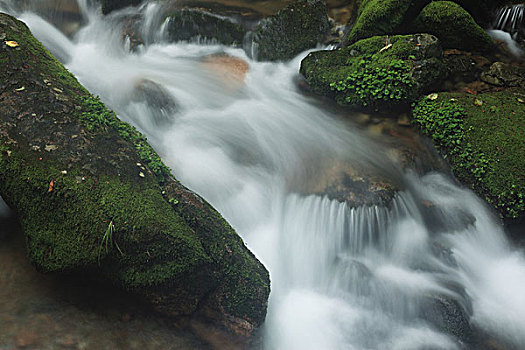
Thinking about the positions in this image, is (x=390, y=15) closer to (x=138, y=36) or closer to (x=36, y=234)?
(x=138, y=36)

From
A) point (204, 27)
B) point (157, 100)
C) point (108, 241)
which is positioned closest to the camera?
point (108, 241)

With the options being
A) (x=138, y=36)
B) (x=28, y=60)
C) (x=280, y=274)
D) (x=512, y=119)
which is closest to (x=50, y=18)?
(x=138, y=36)

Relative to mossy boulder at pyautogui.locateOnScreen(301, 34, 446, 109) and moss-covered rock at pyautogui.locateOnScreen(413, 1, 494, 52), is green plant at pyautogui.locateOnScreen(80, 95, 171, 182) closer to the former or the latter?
mossy boulder at pyautogui.locateOnScreen(301, 34, 446, 109)

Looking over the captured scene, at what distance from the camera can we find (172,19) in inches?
344

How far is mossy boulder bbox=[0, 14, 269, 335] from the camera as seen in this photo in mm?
3271

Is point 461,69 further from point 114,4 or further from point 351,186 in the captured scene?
point 114,4

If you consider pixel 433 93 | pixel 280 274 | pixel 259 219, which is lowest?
pixel 280 274

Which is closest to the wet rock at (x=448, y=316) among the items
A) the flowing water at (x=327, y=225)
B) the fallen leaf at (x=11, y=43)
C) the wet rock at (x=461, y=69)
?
the flowing water at (x=327, y=225)

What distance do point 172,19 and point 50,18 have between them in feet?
10.6

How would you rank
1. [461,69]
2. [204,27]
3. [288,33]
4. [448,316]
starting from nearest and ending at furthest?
[448,316]
[461,69]
[288,33]
[204,27]

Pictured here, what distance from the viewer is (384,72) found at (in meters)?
6.68

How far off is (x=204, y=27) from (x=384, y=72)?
15.2ft

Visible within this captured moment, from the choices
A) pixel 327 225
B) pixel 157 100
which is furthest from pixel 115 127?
pixel 327 225

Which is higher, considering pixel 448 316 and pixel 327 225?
pixel 327 225
